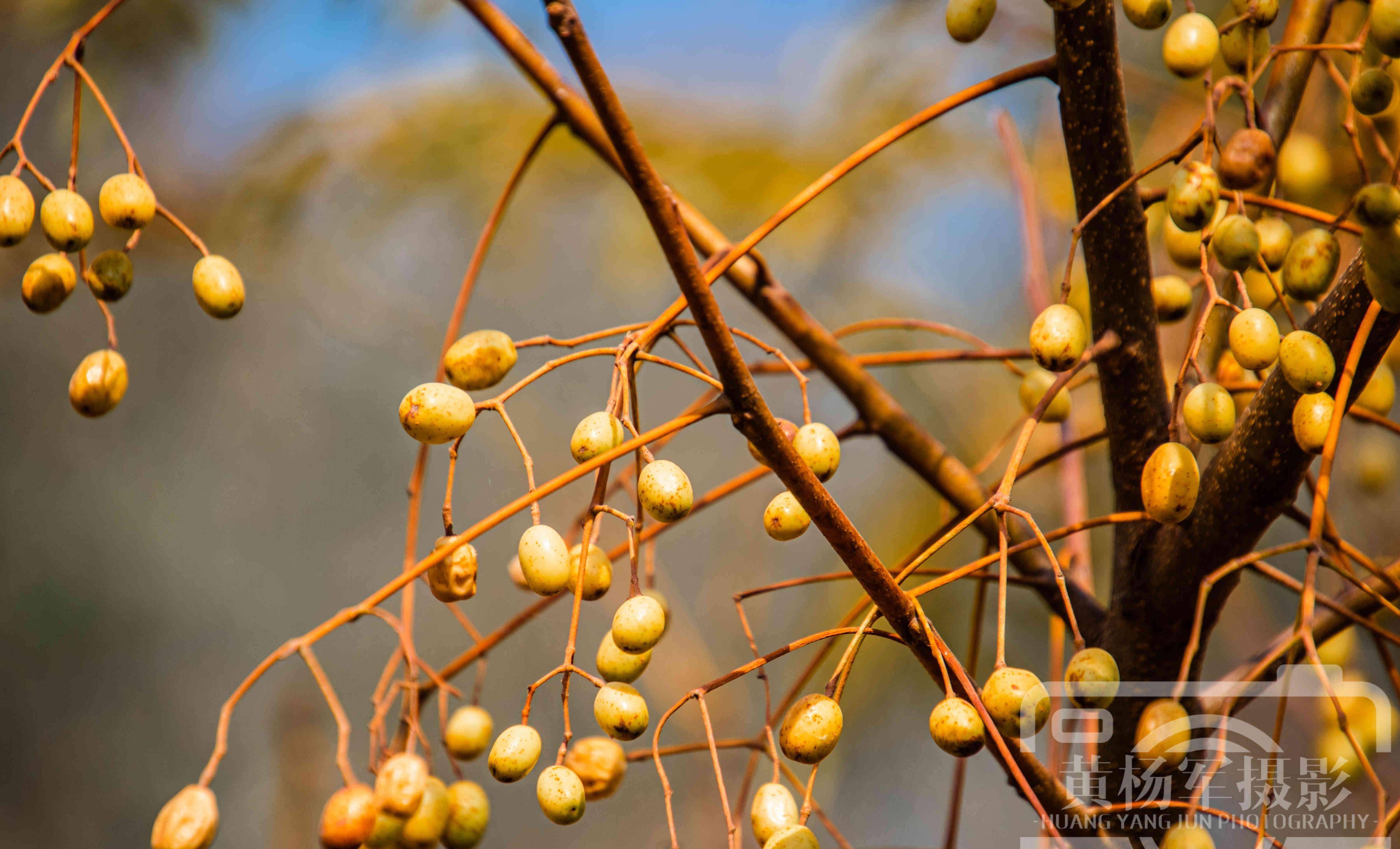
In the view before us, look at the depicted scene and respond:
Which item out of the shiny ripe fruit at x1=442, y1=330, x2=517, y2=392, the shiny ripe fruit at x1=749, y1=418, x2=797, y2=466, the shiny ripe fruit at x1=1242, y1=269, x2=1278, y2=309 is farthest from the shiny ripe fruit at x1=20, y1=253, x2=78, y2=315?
the shiny ripe fruit at x1=1242, y1=269, x2=1278, y2=309

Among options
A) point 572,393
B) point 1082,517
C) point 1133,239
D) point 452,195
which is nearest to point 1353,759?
point 1082,517

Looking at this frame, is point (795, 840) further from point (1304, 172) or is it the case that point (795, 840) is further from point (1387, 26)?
point (1304, 172)

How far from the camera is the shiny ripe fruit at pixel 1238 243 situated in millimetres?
312

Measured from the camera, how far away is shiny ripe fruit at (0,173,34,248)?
35 cm

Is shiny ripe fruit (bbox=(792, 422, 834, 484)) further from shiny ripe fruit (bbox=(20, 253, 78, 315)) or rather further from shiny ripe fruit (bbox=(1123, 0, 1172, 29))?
shiny ripe fruit (bbox=(20, 253, 78, 315))

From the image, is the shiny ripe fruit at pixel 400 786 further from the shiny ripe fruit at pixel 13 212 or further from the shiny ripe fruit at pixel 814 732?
the shiny ripe fruit at pixel 13 212

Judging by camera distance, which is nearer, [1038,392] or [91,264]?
[91,264]

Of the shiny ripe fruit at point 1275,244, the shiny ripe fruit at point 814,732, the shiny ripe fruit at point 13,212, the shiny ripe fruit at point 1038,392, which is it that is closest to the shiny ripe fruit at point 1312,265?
the shiny ripe fruit at point 1275,244

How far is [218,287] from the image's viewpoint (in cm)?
38

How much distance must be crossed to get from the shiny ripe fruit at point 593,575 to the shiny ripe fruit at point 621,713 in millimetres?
32

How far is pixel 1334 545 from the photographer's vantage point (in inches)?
15.3

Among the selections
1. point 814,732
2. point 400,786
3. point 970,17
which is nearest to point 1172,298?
point 970,17

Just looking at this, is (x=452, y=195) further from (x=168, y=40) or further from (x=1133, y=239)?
(x=1133, y=239)

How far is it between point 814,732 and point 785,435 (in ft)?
0.29
